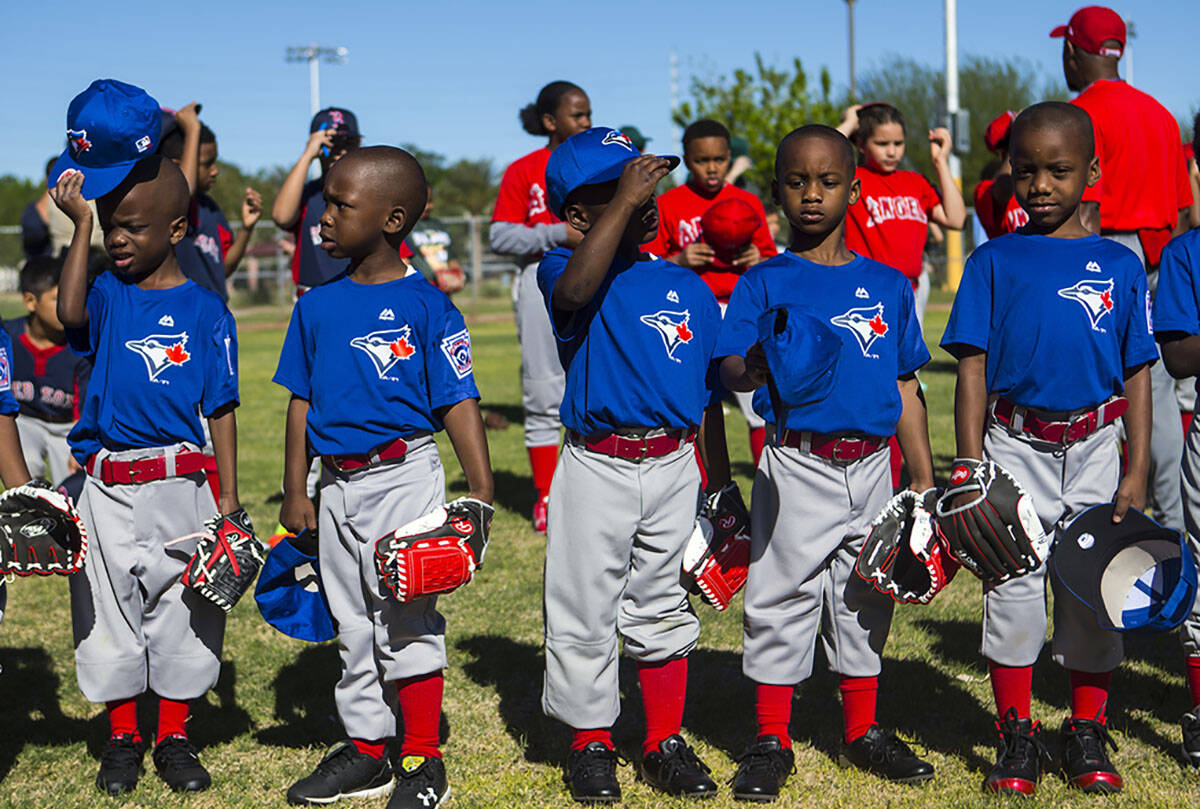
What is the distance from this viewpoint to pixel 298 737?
4.23m

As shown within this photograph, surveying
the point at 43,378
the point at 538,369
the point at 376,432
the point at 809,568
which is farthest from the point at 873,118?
the point at 43,378

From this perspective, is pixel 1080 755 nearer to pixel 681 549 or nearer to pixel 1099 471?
pixel 1099 471

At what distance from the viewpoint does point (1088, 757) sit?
3639 mm

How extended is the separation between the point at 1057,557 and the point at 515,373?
40.5 feet

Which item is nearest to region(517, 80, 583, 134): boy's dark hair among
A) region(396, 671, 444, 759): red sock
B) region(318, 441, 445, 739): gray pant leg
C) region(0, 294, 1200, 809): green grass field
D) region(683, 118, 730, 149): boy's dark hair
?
region(683, 118, 730, 149): boy's dark hair

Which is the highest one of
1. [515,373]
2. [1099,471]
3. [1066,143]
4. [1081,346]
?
[1066,143]

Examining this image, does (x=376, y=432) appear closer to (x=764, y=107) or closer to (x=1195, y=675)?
(x=1195, y=675)

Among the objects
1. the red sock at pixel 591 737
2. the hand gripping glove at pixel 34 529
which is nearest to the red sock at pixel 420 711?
the red sock at pixel 591 737

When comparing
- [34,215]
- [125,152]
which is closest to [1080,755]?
[125,152]

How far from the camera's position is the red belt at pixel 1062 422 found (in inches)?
142

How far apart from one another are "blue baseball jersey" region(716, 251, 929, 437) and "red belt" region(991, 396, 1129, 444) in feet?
Answer: 1.01

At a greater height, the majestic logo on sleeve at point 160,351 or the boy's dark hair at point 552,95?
the boy's dark hair at point 552,95

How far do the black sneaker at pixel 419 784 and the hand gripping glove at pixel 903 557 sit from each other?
1.41m

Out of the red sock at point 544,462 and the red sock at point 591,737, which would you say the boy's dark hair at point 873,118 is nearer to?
the red sock at point 544,462
